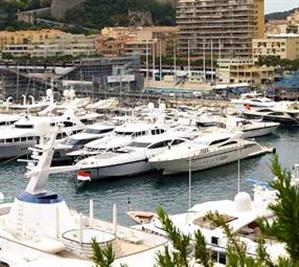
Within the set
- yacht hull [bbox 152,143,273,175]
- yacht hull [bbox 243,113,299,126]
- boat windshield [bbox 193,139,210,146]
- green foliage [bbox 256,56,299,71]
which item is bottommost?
yacht hull [bbox 243,113,299,126]

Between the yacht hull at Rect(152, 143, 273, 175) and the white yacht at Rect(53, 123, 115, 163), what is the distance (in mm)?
3534

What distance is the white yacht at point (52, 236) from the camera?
8648 millimetres

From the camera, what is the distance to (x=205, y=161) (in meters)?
21.7

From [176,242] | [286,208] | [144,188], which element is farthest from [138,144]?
[286,208]

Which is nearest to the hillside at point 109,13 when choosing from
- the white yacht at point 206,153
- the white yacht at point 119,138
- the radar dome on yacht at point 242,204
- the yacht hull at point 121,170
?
the white yacht at point 119,138

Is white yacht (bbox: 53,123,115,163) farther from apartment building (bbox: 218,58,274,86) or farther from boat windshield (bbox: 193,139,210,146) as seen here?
apartment building (bbox: 218,58,274,86)

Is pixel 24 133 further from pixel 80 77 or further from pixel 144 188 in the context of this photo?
pixel 80 77

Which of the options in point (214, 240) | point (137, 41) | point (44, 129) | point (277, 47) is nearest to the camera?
point (214, 240)

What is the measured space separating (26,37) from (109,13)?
588 inches

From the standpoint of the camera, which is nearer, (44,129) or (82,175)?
(44,129)

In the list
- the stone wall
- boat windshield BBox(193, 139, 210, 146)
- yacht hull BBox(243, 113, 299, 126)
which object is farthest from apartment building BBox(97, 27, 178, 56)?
boat windshield BBox(193, 139, 210, 146)

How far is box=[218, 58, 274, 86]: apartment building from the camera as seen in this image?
4669 cm

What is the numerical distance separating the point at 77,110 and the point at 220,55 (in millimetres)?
26888

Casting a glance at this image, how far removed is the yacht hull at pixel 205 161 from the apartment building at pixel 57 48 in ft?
114
